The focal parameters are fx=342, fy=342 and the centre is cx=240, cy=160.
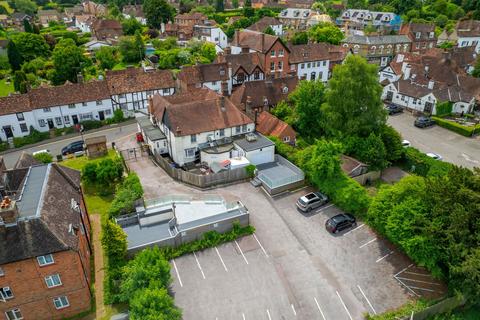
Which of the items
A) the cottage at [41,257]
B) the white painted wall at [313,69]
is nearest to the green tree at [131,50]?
the white painted wall at [313,69]

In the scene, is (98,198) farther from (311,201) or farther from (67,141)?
(311,201)

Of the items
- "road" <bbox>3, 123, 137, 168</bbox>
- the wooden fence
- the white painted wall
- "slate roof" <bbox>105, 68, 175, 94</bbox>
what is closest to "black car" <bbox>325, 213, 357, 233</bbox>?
the wooden fence

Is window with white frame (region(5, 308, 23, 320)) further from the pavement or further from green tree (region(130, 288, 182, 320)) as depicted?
the pavement

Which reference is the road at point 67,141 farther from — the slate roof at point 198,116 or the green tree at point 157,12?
the green tree at point 157,12

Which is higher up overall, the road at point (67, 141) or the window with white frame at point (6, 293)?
the window with white frame at point (6, 293)

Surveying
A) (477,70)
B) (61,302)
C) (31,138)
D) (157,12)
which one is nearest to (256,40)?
(31,138)

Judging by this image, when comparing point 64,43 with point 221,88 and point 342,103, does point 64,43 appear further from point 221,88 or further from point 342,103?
point 342,103
